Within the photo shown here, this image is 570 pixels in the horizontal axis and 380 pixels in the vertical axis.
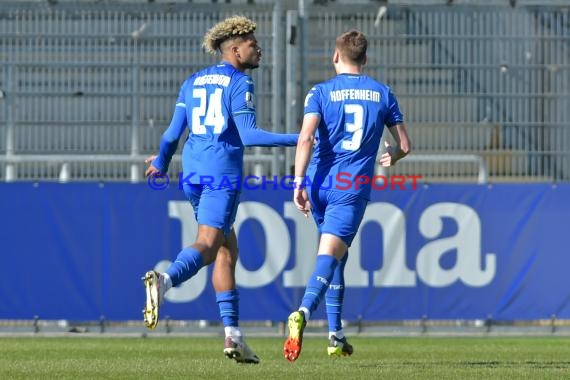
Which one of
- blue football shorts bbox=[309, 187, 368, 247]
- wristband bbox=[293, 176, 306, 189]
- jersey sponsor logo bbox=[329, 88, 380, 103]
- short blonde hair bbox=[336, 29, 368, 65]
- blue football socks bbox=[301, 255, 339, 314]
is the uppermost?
short blonde hair bbox=[336, 29, 368, 65]

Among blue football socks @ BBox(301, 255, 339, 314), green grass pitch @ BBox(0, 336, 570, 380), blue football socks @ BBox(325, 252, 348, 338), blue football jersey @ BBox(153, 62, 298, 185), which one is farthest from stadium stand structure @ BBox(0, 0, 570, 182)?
blue football socks @ BBox(301, 255, 339, 314)

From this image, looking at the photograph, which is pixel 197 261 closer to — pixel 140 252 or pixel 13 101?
pixel 140 252

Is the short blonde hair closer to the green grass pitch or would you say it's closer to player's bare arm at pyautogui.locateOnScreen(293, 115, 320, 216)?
player's bare arm at pyautogui.locateOnScreen(293, 115, 320, 216)

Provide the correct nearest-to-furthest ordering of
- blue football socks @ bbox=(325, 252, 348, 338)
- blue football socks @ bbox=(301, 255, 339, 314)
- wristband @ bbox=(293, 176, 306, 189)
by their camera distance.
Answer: blue football socks @ bbox=(301, 255, 339, 314), wristband @ bbox=(293, 176, 306, 189), blue football socks @ bbox=(325, 252, 348, 338)

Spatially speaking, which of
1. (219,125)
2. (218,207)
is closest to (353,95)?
(219,125)

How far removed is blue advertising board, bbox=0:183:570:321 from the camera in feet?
43.7

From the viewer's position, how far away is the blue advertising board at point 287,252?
43.7 ft

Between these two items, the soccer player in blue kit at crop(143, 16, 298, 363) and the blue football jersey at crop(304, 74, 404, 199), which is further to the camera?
the blue football jersey at crop(304, 74, 404, 199)

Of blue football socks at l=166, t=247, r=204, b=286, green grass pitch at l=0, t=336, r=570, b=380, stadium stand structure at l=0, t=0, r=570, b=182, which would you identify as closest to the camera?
green grass pitch at l=0, t=336, r=570, b=380

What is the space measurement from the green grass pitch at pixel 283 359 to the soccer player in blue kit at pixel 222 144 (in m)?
0.56

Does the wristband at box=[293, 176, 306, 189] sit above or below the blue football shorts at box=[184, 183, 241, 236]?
above

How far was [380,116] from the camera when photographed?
8.88 m

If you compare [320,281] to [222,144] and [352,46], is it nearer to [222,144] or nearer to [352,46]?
[222,144]

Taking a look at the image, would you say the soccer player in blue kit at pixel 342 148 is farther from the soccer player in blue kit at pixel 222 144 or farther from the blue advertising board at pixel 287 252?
the blue advertising board at pixel 287 252
